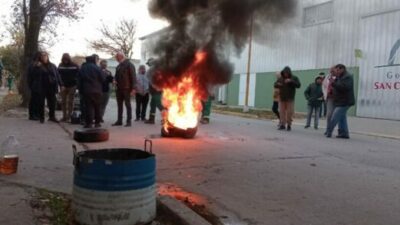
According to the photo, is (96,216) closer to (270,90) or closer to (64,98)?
(64,98)

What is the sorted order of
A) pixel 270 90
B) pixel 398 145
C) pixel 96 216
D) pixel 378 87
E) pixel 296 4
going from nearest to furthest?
pixel 96 216 → pixel 296 4 → pixel 398 145 → pixel 378 87 → pixel 270 90

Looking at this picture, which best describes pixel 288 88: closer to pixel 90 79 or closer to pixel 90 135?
pixel 90 79

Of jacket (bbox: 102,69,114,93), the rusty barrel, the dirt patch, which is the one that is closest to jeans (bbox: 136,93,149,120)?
jacket (bbox: 102,69,114,93)

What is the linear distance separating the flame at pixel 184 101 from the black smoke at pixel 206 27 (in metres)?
0.14

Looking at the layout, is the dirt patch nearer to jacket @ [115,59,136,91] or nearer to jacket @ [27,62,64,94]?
jacket @ [115,59,136,91]

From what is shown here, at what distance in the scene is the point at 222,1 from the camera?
28.3 ft

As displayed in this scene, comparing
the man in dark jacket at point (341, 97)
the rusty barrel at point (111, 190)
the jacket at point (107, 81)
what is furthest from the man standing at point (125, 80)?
the rusty barrel at point (111, 190)

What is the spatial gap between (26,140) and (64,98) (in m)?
3.83

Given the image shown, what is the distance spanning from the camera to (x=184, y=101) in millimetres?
10047

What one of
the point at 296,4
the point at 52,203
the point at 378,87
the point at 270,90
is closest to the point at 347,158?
the point at 296,4

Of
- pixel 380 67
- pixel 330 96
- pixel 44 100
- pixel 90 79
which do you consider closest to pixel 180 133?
pixel 90 79

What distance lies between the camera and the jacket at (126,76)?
40.8 feet

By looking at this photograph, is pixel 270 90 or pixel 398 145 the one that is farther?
pixel 270 90

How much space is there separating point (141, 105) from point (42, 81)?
3.04 m
